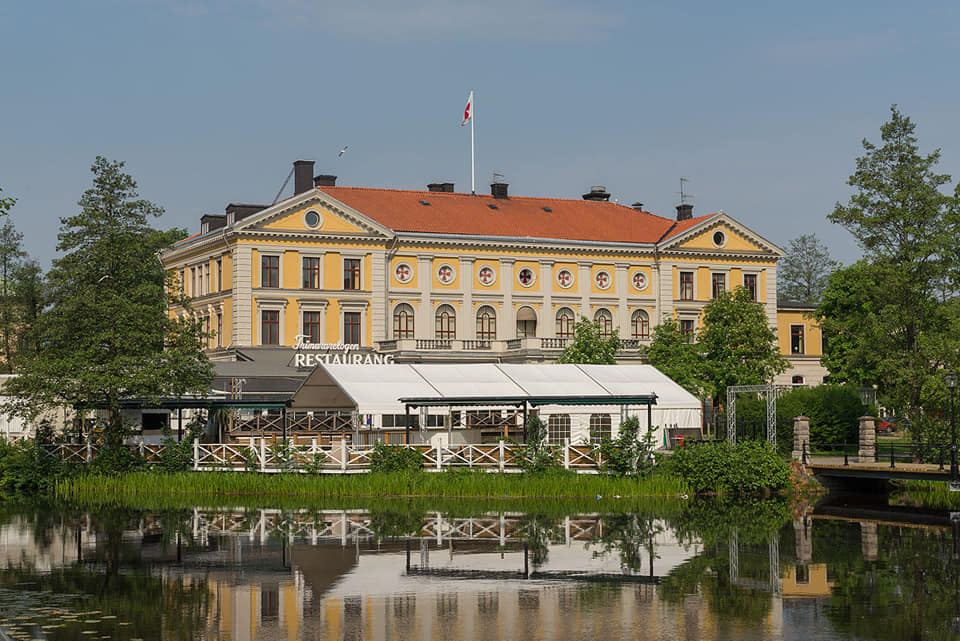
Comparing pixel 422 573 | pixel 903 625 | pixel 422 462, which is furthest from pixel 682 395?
pixel 903 625

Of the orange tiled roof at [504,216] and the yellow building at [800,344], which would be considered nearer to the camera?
the orange tiled roof at [504,216]

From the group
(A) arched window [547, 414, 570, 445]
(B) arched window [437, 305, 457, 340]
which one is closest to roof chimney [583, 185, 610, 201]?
(B) arched window [437, 305, 457, 340]

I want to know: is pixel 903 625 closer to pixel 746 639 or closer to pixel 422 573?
pixel 746 639

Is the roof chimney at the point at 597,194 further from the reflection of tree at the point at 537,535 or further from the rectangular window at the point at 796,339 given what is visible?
the reflection of tree at the point at 537,535

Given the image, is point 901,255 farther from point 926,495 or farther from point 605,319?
point 605,319

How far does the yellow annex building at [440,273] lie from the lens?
2643 inches

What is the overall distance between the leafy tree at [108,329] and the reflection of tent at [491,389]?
449 centimetres

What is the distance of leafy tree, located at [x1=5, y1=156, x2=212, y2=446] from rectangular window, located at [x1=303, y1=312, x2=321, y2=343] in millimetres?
24463

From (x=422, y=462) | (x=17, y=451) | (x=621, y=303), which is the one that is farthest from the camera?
(x=621, y=303)

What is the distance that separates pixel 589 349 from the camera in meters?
63.5

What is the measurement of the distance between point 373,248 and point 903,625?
5490cm

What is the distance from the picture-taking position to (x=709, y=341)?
208 ft

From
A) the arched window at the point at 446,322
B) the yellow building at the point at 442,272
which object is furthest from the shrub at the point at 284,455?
the arched window at the point at 446,322

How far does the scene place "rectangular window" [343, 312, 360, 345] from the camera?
6869 centimetres
